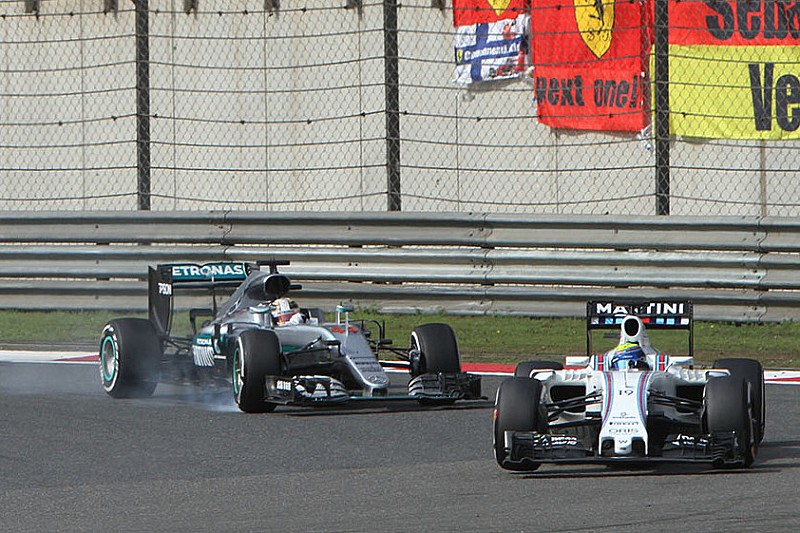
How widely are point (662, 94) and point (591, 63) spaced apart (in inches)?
28.2

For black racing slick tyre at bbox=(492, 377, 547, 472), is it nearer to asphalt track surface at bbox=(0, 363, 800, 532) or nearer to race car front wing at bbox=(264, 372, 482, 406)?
asphalt track surface at bbox=(0, 363, 800, 532)

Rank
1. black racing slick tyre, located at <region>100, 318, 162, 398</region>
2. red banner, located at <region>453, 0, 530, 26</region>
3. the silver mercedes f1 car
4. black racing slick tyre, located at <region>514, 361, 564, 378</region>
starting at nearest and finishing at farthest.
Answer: black racing slick tyre, located at <region>514, 361, 564, 378</region>, the silver mercedes f1 car, black racing slick tyre, located at <region>100, 318, 162, 398</region>, red banner, located at <region>453, 0, 530, 26</region>

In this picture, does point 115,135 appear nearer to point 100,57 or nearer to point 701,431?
point 100,57

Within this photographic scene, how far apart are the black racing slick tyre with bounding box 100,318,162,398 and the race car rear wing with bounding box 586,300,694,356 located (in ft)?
11.5

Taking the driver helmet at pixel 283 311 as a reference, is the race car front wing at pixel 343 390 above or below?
below

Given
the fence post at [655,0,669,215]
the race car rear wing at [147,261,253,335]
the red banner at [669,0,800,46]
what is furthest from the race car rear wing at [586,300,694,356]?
the red banner at [669,0,800,46]

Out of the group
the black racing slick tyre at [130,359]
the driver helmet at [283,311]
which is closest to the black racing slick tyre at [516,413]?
the driver helmet at [283,311]

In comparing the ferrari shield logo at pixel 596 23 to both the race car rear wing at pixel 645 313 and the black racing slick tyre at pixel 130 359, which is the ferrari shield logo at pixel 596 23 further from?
the race car rear wing at pixel 645 313

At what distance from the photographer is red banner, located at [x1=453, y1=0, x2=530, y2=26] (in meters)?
14.9

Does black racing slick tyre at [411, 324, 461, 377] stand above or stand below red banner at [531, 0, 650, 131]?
below

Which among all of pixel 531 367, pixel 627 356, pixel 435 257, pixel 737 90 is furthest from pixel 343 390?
pixel 737 90

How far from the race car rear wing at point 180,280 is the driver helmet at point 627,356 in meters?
3.68

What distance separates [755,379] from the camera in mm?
9266

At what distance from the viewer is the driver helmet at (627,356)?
Result: 29.4 feet
